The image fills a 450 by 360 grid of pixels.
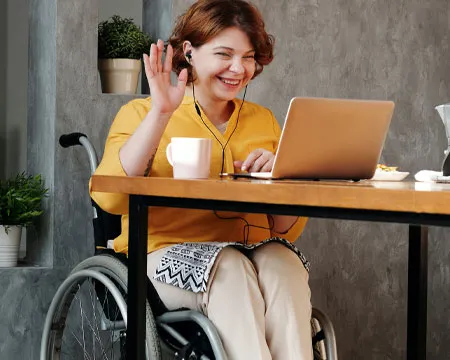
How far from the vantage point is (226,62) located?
2.23 meters

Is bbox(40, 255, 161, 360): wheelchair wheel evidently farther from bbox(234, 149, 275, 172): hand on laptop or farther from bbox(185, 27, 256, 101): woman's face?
bbox(185, 27, 256, 101): woman's face

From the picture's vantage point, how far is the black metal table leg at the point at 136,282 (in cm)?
171

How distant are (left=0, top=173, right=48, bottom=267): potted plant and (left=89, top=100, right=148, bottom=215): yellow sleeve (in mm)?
735

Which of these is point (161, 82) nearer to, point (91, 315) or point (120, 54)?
point (120, 54)

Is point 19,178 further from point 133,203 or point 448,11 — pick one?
point 448,11

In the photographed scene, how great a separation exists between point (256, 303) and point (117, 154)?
1.51ft

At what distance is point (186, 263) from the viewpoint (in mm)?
1886

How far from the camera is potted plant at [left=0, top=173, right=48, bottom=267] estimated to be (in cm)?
276

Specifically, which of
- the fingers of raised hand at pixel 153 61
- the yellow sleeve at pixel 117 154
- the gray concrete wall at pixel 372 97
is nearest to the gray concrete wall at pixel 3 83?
the gray concrete wall at pixel 372 97

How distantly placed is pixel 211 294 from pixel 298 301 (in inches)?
7.2

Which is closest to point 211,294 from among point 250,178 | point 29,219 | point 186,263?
point 186,263

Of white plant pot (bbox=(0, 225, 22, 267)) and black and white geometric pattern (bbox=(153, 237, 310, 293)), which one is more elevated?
black and white geometric pattern (bbox=(153, 237, 310, 293))

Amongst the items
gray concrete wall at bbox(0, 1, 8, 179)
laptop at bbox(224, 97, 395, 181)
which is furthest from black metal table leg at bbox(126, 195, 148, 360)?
gray concrete wall at bbox(0, 1, 8, 179)

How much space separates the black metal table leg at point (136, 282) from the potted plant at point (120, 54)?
1.34 m
